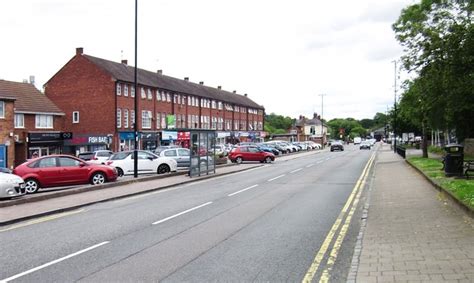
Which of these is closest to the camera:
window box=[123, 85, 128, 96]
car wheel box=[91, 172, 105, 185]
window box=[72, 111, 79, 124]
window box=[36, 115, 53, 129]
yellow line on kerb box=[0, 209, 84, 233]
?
yellow line on kerb box=[0, 209, 84, 233]

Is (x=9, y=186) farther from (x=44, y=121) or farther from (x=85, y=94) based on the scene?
(x=85, y=94)

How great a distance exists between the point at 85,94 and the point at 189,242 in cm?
5591

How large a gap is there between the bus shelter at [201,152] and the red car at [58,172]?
4864 mm

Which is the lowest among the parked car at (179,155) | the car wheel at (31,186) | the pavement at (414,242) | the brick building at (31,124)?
the car wheel at (31,186)

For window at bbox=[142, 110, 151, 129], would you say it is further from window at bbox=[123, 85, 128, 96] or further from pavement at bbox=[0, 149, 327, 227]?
pavement at bbox=[0, 149, 327, 227]

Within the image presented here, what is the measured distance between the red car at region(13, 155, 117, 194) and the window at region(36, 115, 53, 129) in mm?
30534

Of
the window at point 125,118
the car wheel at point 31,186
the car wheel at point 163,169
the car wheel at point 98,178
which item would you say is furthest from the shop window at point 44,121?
the car wheel at point 31,186

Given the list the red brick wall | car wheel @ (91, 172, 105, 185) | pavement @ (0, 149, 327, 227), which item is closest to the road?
pavement @ (0, 149, 327, 227)

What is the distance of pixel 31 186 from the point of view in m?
19.1

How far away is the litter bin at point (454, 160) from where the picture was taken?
758 inches

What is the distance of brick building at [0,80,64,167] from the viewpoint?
4475 cm

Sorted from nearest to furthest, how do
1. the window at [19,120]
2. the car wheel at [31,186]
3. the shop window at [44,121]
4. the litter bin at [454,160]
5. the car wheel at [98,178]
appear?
the car wheel at [31,186] < the litter bin at [454,160] < the car wheel at [98,178] < the window at [19,120] < the shop window at [44,121]

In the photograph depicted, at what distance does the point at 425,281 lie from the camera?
19.5 feet

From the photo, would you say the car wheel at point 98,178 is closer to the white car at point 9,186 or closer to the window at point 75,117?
the white car at point 9,186
